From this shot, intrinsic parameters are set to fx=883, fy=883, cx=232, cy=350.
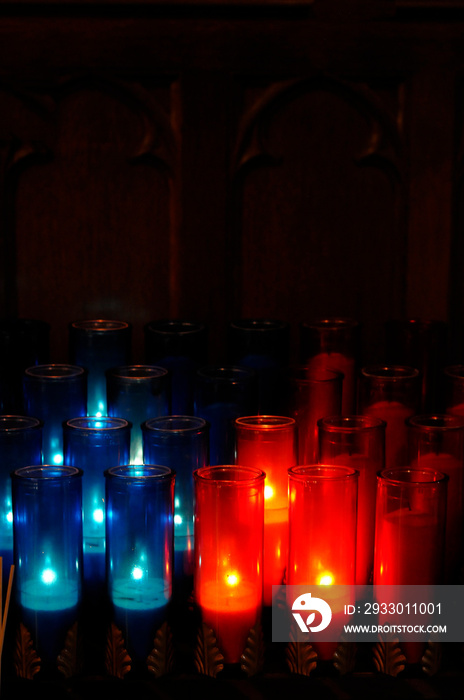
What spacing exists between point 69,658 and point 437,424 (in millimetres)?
638

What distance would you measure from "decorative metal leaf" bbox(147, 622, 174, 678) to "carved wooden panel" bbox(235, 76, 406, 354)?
0.98m

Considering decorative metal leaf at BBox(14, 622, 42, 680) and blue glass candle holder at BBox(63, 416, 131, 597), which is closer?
decorative metal leaf at BBox(14, 622, 42, 680)

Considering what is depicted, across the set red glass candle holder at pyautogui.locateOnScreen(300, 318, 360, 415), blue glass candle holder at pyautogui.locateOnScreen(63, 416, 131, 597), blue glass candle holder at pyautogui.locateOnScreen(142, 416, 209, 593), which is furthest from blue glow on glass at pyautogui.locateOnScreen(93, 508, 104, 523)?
red glass candle holder at pyautogui.locateOnScreen(300, 318, 360, 415)

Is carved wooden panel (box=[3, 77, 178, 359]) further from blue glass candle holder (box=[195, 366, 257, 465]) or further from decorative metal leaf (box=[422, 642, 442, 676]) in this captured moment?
decorative metal leaf (box=[422, 642, 442, 676])

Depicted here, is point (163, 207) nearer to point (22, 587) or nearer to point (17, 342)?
point (17, 342)

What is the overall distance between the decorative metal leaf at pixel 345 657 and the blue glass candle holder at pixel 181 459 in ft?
0.80

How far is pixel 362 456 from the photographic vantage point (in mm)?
1295

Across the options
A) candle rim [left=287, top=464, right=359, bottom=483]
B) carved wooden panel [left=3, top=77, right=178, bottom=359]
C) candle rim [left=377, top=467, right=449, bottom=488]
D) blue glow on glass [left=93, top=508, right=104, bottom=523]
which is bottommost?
blue glow on glass [left=93, top=508, right=104, bottom=523]

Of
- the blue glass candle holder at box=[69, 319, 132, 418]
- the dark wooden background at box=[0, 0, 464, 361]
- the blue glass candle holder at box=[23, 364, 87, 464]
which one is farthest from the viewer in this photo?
the dark wooden background at box=[0, 0, 464, 361]

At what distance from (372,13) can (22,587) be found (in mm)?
1416

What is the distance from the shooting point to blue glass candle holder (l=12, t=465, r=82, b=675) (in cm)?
116

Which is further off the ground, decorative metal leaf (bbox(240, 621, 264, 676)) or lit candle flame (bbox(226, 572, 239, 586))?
lit candle flame (bbox(226, 572, 239, 586))

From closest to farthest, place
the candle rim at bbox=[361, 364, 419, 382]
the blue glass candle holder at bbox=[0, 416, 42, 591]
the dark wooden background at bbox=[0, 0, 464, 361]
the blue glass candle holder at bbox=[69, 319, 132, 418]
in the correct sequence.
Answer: the blue glass candle holder at bbox=[0, 416, 42, 591] < the candle rim at bbox=[361, 364, 419, 382] < the blue glass candle holder at bbox=[69, 319, 132, 418] < the dark wooden background at bbox=[0, 0, 464, 361]

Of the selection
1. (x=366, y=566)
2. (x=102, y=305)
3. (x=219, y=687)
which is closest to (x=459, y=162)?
(x=102, y=305)
